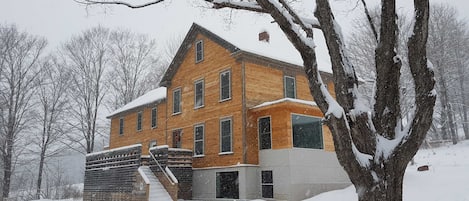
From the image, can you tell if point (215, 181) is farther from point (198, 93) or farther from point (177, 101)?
point (177, 101)

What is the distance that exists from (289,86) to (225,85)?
3318 millimetres

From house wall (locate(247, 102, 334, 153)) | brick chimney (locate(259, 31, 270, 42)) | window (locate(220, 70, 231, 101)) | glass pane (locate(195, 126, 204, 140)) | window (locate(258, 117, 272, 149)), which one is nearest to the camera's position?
house wall (locate(247, 102, 334, 153))

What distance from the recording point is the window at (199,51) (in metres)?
20.3

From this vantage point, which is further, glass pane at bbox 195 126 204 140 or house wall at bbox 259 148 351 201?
glass pane at bbox 195 126 204 140

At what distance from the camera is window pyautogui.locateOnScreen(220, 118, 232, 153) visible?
57.4 feet

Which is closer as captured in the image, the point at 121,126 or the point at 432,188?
the point at 432,188

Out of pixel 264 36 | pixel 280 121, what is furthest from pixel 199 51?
pixel 280 121

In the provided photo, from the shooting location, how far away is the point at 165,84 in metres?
22.3

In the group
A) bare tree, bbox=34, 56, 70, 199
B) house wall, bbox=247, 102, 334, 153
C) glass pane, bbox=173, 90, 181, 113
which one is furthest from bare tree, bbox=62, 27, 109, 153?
house wall, bbox=247, 102, 334, 153

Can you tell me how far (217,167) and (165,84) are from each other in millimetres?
7138

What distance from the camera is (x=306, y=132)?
16.6m

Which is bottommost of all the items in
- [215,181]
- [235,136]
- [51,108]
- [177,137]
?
[215,181]

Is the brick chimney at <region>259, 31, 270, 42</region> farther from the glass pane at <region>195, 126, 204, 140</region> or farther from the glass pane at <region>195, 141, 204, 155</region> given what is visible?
the glass pane at <region>195, 141, 204, 155</region>

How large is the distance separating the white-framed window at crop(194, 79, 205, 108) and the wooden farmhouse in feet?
0.18
